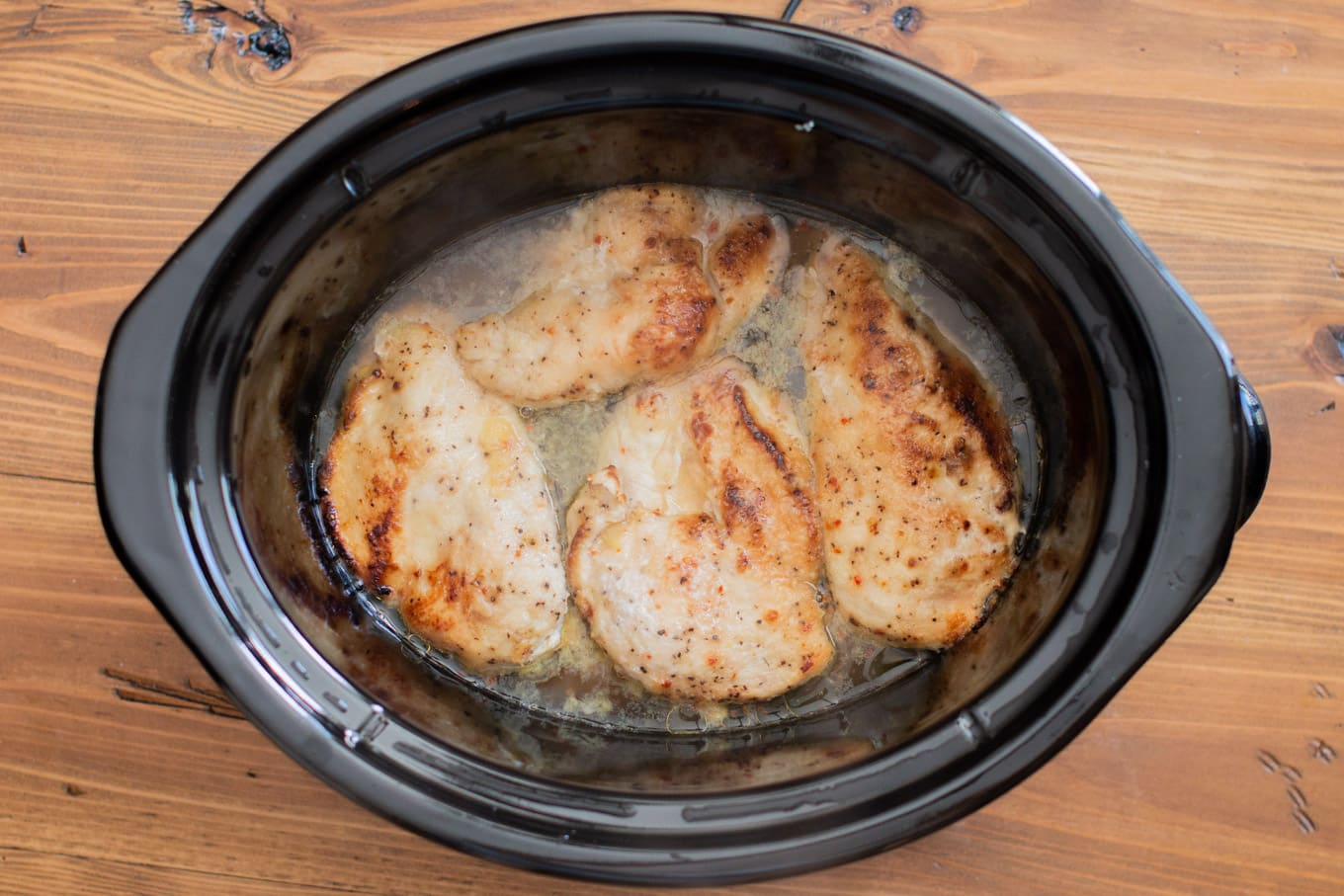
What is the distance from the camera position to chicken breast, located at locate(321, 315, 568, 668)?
43.5 inches

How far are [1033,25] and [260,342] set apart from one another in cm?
97

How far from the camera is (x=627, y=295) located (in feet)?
3.67

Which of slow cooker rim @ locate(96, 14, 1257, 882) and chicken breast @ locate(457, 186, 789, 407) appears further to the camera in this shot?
chicken breast @ locate(457, 186, 789, 407)

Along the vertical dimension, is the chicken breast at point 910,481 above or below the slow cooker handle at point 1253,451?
below

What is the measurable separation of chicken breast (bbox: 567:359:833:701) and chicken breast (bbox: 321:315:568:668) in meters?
0.07

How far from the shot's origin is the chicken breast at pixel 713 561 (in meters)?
1.10

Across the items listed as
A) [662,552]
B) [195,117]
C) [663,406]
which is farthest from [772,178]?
[195,117]

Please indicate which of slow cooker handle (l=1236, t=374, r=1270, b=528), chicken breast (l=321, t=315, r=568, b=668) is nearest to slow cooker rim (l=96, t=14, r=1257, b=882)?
slow cooker handle (l=1236, t=374, r=1270, b=528)

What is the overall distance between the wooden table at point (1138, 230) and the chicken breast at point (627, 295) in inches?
11.9

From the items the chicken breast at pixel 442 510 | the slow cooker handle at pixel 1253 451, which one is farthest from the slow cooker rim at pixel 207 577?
the chicken breast at pixel 442 510

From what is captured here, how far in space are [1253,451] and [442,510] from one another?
0.87 m

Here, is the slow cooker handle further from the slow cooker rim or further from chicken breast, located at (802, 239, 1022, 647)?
chicken breast, located at (802, 239, 1022, 647)

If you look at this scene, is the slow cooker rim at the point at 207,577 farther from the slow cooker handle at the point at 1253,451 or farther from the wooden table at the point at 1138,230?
the wooden table at the point at 1138,230

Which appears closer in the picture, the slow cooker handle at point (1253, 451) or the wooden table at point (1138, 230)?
the slow cooker handle at point (1253, 451)
